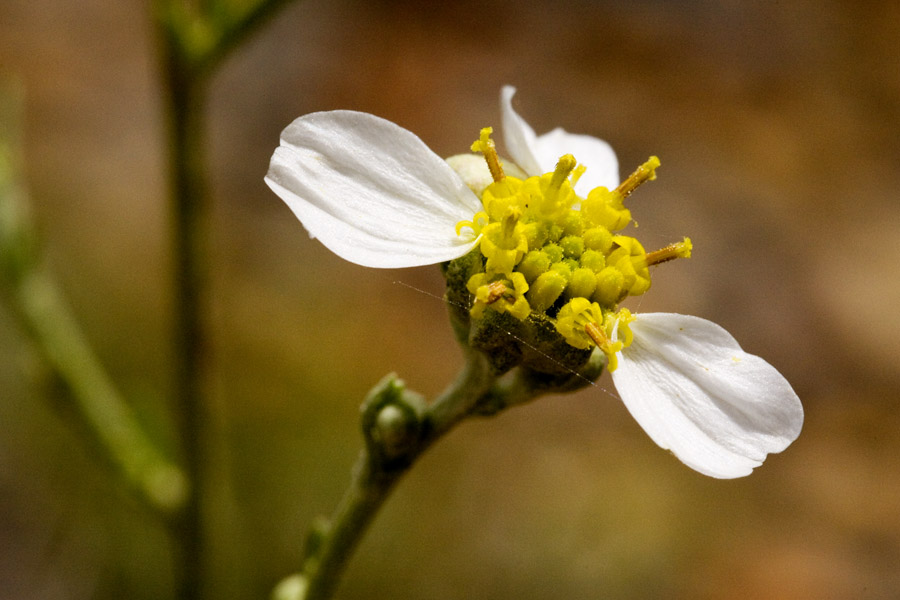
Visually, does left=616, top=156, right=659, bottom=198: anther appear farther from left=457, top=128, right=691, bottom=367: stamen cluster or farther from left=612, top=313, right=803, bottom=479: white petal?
left=612, top=313, right=803, bottom=479: white petal

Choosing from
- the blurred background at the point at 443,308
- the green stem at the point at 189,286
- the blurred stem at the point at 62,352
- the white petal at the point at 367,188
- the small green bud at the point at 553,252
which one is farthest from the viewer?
the blurred background at the point at 443,308

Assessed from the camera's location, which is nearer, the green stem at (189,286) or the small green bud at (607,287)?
the small green bud at (607,287)

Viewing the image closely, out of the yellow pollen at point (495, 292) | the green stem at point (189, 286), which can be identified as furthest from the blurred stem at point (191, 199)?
the yellow pollen at point (495, 292)

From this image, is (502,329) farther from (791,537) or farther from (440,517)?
(791,537)

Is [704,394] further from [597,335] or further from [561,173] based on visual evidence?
[561,173]

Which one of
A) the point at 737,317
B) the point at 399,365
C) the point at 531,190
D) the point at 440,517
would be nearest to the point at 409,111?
the point at 399,365

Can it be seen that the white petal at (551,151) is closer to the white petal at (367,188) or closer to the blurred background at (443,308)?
the white petal at (367,188)
